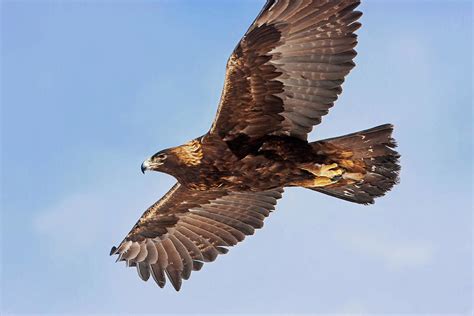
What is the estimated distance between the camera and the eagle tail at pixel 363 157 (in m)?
14.3

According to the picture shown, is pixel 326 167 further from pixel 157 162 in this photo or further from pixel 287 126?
pixel 157 162

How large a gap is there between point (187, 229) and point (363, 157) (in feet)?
11.1

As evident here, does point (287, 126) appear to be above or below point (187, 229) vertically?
above

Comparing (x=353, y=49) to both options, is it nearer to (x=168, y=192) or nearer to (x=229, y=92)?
(x=229, y=92)

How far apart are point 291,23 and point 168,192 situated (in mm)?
3990

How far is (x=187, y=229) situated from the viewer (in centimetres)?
1630

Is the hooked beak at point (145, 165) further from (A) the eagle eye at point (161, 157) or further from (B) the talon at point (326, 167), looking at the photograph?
(B) the talon at point (326, 167)

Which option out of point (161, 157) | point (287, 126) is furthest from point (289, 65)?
point (161, 157)

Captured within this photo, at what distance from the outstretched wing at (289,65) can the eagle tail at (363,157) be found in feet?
1.85

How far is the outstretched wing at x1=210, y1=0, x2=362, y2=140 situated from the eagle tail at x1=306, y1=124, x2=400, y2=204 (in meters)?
0.56

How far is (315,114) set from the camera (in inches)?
550

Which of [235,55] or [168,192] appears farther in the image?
[168,192]

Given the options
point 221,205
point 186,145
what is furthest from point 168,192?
point 186,145

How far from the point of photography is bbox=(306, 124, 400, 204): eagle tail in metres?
14.3
